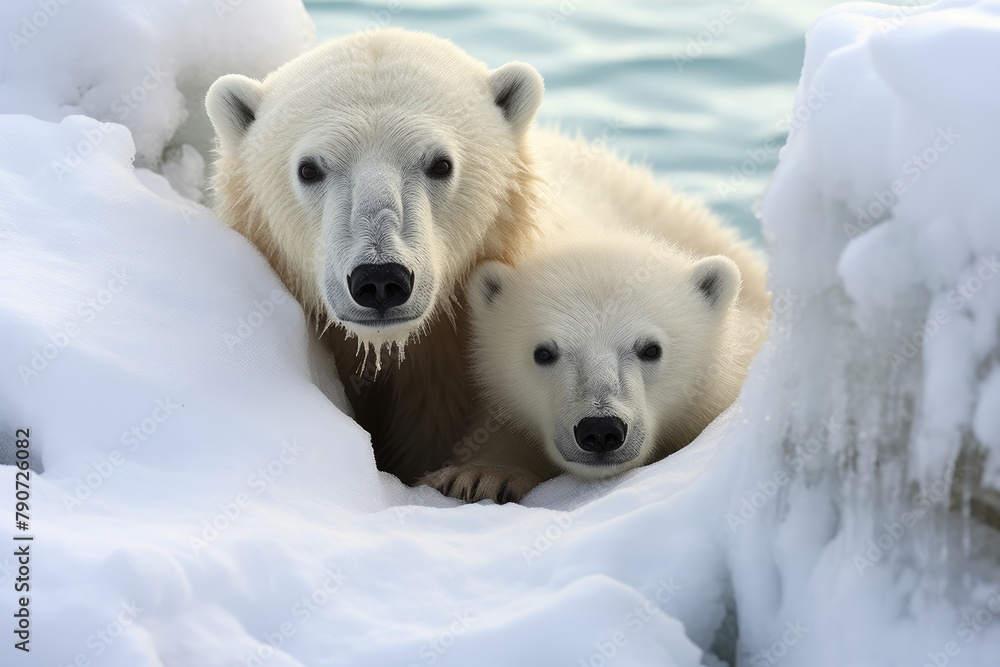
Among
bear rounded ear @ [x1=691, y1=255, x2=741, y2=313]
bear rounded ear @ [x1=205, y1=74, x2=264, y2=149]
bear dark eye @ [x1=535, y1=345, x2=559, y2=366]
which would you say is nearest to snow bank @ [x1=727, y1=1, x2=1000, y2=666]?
bear dark eye @ [x1=535, y1=345, x2=559, y2=366]

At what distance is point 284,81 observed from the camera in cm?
315

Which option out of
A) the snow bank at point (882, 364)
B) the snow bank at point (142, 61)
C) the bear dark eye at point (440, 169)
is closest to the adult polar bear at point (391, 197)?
the bear dark eye at point (440, 169)

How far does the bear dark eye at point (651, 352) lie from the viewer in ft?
10.0

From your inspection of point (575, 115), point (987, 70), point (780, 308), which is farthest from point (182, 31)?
point (575, 115)

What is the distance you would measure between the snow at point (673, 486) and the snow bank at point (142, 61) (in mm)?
1373

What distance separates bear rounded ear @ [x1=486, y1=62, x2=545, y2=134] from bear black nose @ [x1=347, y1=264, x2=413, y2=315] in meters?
0.86

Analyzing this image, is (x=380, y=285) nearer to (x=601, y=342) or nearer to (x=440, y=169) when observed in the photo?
(x=440, y=169)

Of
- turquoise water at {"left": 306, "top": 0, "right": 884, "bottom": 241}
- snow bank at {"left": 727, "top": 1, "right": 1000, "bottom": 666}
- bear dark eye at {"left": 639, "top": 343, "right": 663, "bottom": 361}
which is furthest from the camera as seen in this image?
turquoise water at {"left": 306, "top": 0, "right": 884, "bottom": 241}

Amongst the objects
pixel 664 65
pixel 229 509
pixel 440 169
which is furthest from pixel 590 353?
pixel 664 65

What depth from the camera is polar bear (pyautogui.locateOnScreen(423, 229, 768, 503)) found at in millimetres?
2885

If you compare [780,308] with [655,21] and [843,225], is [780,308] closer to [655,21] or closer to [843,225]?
[843,225]

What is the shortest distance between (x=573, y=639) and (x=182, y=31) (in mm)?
2940

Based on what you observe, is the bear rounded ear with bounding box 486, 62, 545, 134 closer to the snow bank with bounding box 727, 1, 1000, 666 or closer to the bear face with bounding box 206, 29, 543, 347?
the bear face with bounding box 206, 29, 543, 347

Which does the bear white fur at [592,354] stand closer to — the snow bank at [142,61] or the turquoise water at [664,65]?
the snow bank at [142,61]
